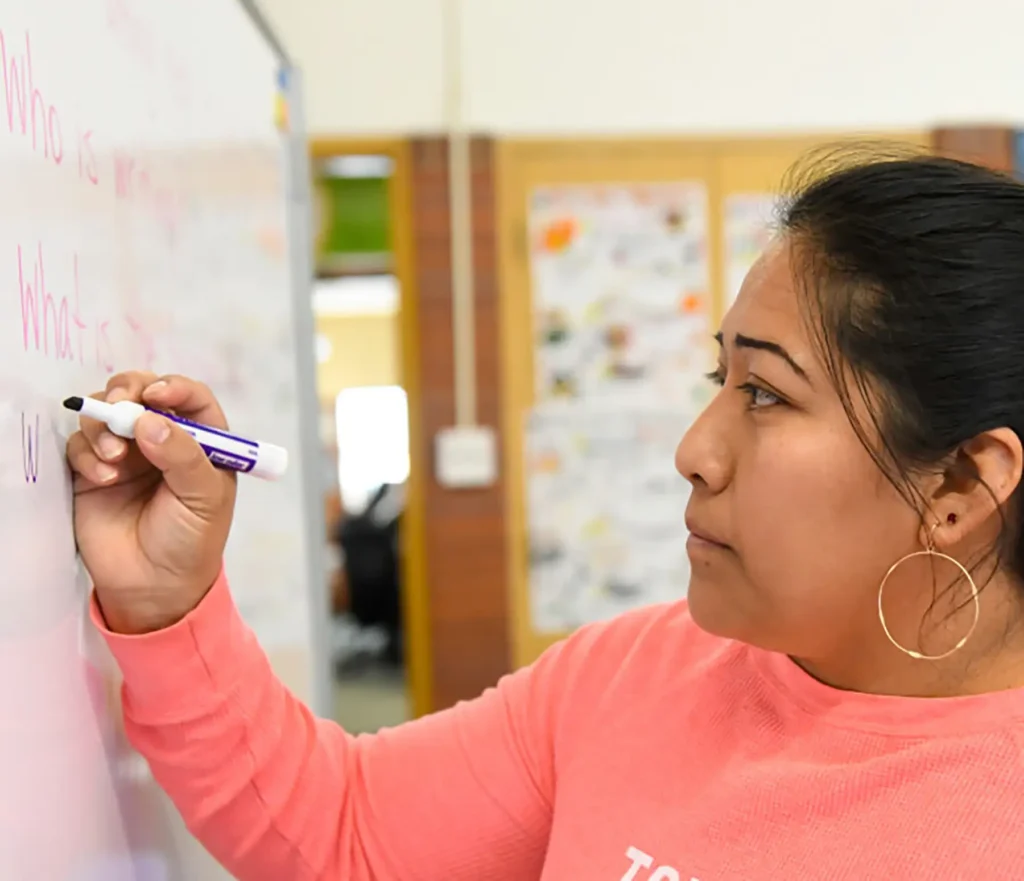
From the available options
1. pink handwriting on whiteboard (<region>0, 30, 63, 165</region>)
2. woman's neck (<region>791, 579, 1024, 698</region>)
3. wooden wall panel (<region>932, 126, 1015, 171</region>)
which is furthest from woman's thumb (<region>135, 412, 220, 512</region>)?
wooden wall panel (<region>932, 126, 1015, 171</region>)

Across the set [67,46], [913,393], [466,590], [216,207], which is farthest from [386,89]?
[913,393]

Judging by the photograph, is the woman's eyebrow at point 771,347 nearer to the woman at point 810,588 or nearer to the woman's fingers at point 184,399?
the woman at point 810,588

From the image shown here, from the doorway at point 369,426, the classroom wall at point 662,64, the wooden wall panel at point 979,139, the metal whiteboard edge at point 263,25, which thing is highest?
the classroom wall at point 662,64

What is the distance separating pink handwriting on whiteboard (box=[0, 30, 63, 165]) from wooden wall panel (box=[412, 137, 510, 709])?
5.53 ft

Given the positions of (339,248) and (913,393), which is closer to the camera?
(913,393)

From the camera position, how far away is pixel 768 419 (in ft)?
2.09

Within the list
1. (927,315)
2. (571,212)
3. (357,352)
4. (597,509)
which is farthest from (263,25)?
(357,352)

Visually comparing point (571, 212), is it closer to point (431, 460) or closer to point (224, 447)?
point (431, 460)

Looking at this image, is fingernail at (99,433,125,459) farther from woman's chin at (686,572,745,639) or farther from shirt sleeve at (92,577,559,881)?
woman's chin at (686,572,745,639)

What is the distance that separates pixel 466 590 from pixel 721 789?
165 centimetres

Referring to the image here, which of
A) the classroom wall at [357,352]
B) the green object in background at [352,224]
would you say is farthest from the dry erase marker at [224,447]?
the classroom wall at [357,352]

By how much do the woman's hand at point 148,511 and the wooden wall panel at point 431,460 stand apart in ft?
5.32

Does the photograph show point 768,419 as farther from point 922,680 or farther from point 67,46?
Answer: point 67,46

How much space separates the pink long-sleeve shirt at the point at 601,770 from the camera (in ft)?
1.93
